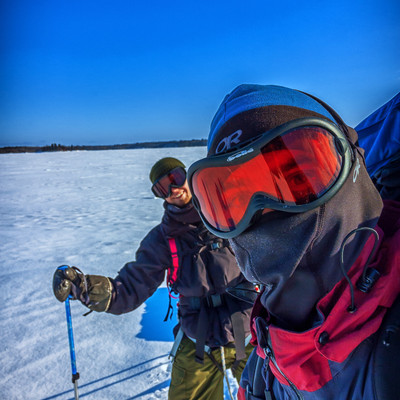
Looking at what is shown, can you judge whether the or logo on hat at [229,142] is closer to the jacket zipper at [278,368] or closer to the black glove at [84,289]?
the jacket zipper at [278,368]

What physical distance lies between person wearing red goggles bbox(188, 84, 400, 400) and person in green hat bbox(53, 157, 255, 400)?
41.6 inches

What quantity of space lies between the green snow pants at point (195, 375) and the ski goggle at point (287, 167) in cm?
149

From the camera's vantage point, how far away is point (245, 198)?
0.91m

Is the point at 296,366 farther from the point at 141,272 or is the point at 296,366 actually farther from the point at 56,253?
the point at 56,253

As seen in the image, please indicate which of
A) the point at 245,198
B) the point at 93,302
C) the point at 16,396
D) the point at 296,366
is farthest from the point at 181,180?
the point at 16,396

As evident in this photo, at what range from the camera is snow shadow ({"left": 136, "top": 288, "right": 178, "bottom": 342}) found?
2938 millimetres

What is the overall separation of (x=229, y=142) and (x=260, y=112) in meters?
0.13

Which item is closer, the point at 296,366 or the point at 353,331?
the point at 353,331

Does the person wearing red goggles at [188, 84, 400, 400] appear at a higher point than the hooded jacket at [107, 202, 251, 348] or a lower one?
higher

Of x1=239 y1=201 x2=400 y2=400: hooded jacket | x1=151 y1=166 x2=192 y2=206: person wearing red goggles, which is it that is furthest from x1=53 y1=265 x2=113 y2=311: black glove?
x1=239 y1=201 x2=400 y2=400: hooded jacket

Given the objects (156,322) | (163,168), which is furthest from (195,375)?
(163,168)

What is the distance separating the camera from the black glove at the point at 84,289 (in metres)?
1.97

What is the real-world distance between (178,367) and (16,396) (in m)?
1.47

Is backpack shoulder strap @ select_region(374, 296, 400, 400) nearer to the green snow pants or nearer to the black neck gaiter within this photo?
the black neck gaiter
